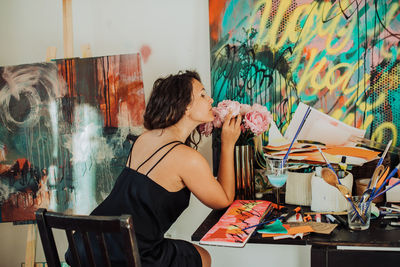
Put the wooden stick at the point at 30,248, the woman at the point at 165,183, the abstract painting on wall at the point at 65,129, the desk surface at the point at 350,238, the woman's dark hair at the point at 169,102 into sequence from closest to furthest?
the desk surface at the point at 350,238, the woman at the point at 165,183, the woman's dark hair at the point at 169,102, the abstract painting on wall at the point at 65,129, the wooden stick at the point at 30,248

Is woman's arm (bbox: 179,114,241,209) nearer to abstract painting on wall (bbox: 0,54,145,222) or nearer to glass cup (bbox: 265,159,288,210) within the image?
glass cup (bbox: 265,159,288,210)

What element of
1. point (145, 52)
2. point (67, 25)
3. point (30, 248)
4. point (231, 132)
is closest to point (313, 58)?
point (231, 132)

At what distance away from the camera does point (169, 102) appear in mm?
1614

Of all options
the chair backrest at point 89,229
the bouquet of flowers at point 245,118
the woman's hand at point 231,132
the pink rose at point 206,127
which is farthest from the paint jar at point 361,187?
the chair backrest at point 89,229

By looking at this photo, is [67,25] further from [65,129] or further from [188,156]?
[188,156]

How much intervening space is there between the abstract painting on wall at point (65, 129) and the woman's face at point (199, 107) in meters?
0.40

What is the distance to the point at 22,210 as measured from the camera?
2078 millimetres

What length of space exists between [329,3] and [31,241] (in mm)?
2005

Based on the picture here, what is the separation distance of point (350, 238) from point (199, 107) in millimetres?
789

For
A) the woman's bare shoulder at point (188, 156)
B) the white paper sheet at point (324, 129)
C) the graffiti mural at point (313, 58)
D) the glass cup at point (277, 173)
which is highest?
the graffiti mural at point (313, 58)

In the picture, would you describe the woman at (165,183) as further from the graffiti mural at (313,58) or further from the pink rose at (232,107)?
the graffiti mural at (313,58)

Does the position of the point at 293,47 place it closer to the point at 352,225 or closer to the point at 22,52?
the point at 352,225

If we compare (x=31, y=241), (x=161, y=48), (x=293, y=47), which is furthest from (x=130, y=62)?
(x=31, y=241)

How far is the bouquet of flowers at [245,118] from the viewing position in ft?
5.59
